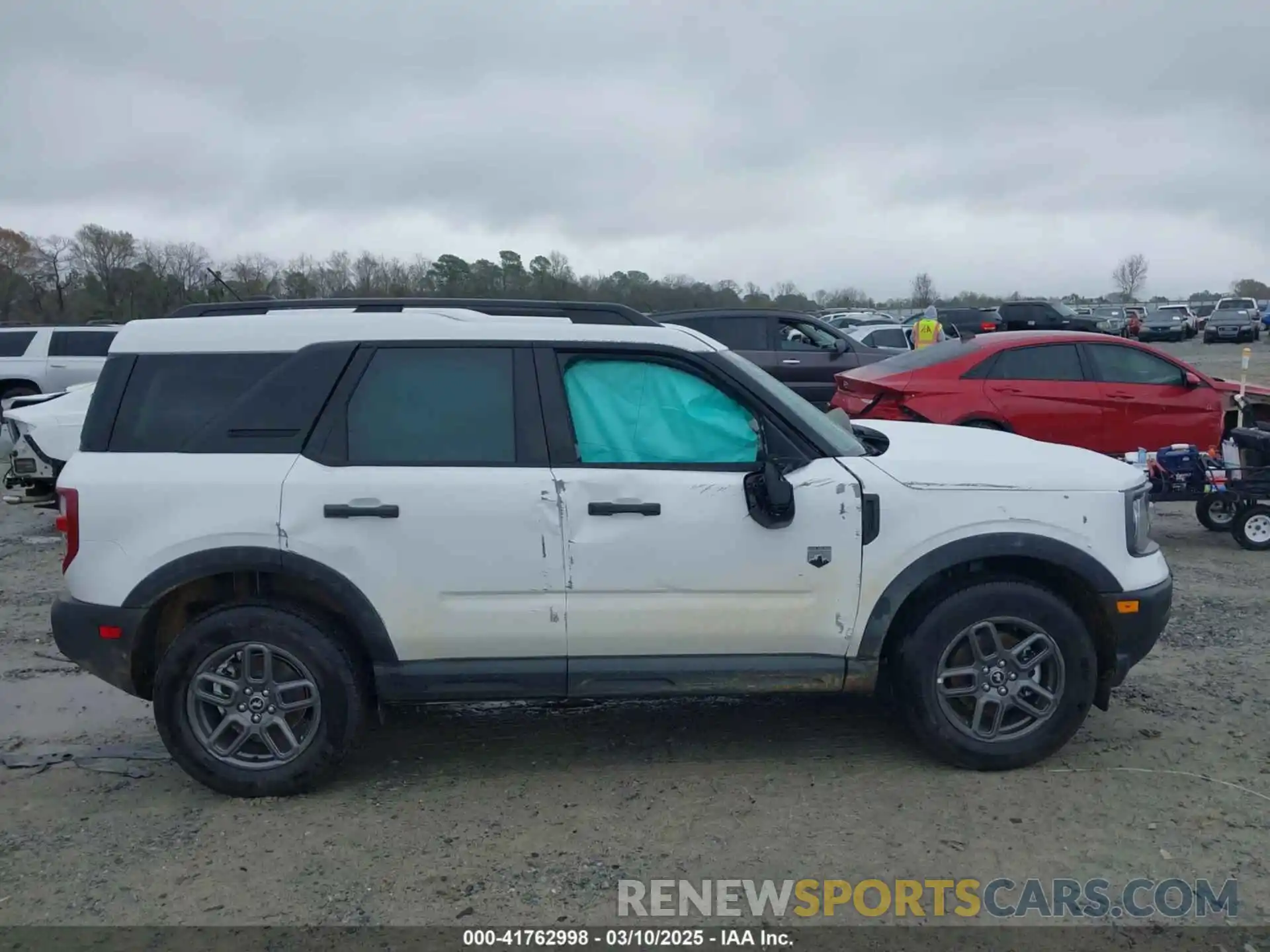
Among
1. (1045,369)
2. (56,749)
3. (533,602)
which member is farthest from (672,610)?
(1045,369)

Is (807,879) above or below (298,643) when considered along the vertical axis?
below

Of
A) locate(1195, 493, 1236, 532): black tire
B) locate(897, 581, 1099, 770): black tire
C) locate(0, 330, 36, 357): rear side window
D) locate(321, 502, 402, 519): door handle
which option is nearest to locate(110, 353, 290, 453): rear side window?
locate(321, 502, 402, 519): door handle

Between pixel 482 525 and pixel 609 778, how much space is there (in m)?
1.23

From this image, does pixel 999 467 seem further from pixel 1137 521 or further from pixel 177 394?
pixel 177 394

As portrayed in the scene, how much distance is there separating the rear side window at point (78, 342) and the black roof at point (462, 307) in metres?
12.6

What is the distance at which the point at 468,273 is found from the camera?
19844 millimetres

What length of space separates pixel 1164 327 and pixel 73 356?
40.8 meters

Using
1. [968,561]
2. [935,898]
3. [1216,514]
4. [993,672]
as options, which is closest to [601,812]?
[935,898]

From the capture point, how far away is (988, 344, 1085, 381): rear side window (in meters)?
9.88

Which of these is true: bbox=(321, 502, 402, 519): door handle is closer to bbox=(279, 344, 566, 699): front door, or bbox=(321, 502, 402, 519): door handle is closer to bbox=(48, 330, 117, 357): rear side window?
bbox=(279, 344, 566, 699): front door

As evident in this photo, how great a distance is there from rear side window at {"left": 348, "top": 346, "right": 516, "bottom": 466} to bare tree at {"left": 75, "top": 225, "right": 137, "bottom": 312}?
29.1 metres

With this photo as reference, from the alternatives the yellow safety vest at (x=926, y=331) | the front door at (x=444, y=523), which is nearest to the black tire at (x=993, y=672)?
the front door at (x=444, y=523)

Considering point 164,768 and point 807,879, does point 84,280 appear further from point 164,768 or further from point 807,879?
point 807,879

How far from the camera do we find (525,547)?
4168 mm
